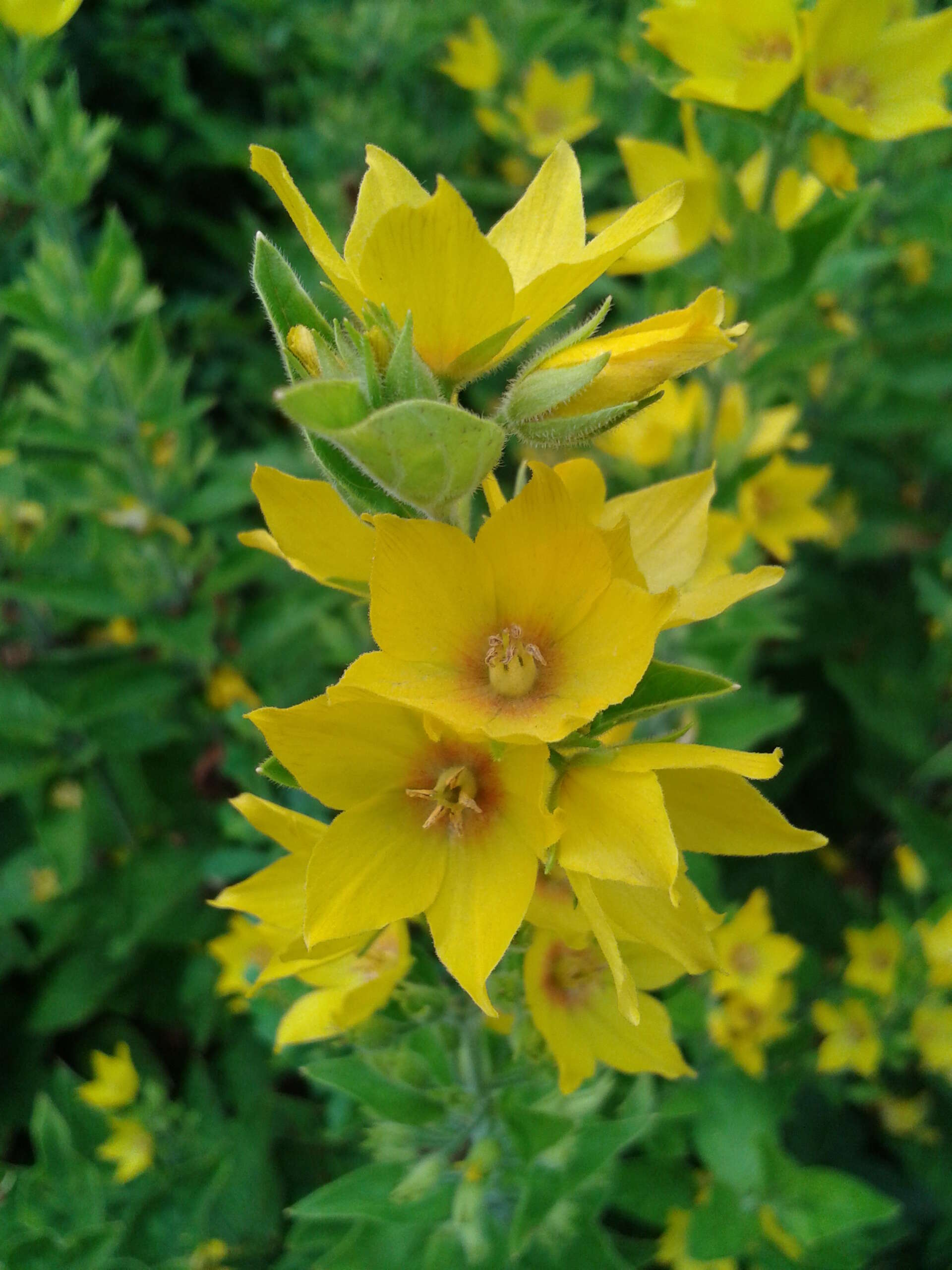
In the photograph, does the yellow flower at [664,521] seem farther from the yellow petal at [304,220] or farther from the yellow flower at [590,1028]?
the yellow flower at [590,1028]

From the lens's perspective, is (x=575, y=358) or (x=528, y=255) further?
(x=528, y=255)

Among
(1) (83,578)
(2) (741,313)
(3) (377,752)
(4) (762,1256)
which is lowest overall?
(4) (762,1256)

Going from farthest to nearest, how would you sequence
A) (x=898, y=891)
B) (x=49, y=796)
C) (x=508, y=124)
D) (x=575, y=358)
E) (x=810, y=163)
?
(x=508, y=124) < (x=898, y=891) < (x=49, y=796) < (x=810, y=163) < (x=575, y=358)

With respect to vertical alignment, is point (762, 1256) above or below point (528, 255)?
below

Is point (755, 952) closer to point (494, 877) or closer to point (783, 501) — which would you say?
point (783, 501)

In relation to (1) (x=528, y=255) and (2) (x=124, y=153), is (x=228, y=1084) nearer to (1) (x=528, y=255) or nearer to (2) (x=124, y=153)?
(1) (x=528, y=255)

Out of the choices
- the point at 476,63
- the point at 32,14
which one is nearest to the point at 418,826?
the point at 32,14

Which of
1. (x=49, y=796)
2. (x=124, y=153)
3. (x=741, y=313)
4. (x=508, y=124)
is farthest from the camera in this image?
(x=124, y=153)

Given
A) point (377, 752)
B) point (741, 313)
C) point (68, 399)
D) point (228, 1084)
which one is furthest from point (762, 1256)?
point (68, 399)

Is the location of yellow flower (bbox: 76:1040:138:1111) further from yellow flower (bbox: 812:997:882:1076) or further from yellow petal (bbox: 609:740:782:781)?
yellow petal (bbox: 609:740:782:781)
